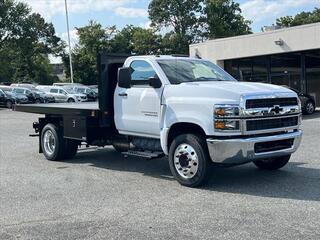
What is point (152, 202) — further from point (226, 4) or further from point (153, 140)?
point (226, 4)

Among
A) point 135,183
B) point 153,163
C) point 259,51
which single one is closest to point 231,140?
point 135,183

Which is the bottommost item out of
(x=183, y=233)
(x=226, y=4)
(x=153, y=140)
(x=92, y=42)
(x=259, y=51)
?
(x=183, y=233)

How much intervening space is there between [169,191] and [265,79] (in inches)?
1021

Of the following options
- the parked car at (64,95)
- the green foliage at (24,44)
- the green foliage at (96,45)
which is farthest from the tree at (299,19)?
the parked car at (64,95)

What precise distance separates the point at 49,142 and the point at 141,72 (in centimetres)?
351

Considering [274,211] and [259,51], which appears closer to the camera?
[274,211]

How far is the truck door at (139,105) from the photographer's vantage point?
8930 millimetres

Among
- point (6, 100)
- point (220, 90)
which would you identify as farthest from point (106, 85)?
point (6, 100)

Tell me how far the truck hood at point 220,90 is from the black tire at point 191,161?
0.67 m

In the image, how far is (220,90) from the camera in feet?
26.1

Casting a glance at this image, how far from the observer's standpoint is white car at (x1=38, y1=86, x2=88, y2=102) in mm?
45513

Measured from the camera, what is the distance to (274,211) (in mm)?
6625

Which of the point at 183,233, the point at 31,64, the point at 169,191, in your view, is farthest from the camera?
the point at 31,64

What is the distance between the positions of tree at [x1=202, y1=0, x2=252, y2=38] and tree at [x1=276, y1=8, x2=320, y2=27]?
10129 mm
